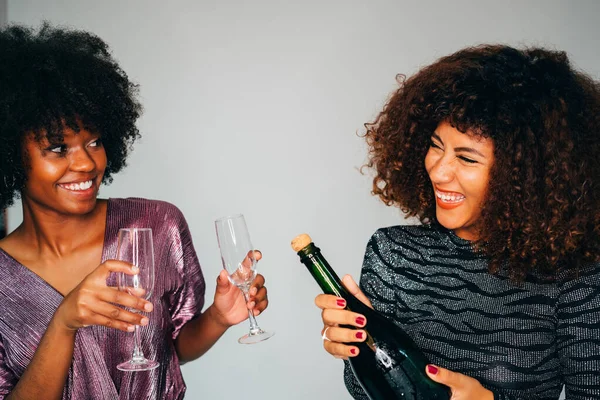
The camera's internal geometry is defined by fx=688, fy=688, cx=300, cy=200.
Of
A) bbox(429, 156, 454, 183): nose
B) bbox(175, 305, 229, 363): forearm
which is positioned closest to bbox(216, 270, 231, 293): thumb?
bbox(175, 305, 229, 363): forearm

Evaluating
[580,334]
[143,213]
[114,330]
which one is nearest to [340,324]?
[580,334]

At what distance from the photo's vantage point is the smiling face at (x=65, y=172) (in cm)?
172

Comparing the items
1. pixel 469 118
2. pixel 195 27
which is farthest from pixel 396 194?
pixel 195 27

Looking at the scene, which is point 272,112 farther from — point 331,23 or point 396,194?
point 396,194

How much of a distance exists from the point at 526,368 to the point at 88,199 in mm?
1126

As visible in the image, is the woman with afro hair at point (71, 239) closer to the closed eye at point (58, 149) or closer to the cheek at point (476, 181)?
the closed eye at point (58, 149)

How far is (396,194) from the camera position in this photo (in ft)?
6.08

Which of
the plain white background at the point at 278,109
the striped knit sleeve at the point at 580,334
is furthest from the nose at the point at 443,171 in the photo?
the plain white background at the point at 278,109

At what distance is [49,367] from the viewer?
155cm

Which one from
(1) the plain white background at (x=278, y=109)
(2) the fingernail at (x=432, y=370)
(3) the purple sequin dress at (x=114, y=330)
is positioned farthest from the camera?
(1) the plain white background at (x=278, y=109)

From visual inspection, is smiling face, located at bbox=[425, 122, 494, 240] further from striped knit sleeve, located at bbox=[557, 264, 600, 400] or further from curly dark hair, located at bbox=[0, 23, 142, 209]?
curly dark hair, located at bbox=[0, 23, 142, 209]

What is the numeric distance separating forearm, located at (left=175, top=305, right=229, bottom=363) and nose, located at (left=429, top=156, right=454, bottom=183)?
2.31 ft

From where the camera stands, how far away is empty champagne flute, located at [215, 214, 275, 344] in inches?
58.7

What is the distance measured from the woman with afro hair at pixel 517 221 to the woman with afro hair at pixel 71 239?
1.55ft
